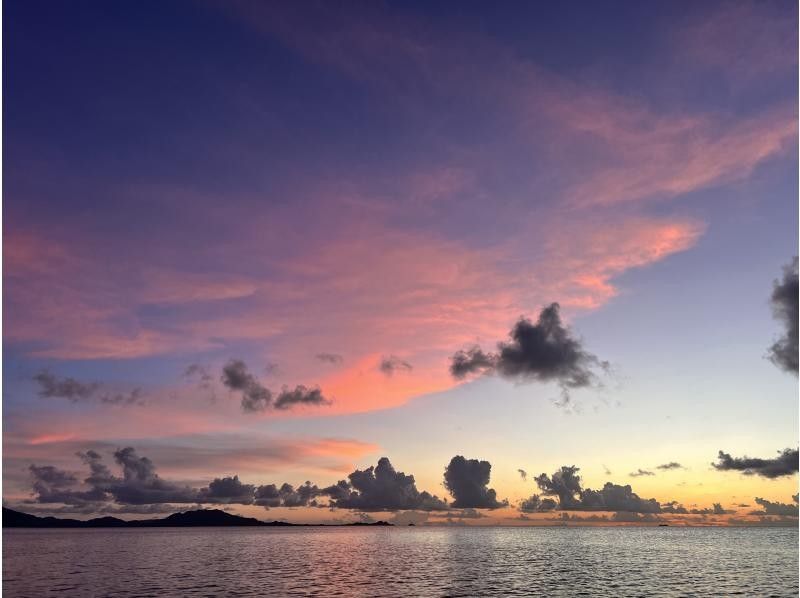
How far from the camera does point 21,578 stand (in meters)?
139

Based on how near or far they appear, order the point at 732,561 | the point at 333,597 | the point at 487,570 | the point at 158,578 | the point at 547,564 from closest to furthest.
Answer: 1. the point at 333,597
2. the point at 158,578
3. the point at 487,570
4. the point at 547,564
5. the point at 732,561

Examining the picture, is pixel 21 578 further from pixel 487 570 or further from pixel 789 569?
pixel 789 569

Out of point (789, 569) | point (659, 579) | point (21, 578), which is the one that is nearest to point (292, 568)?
point (21, 578)

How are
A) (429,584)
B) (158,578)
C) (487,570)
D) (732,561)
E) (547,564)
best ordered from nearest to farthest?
(429,584) → (158,578) → (487,570) → (547,564) → (732,561)

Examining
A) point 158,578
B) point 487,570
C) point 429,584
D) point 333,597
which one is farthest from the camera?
point 487,570

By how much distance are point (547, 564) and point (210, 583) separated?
314ft

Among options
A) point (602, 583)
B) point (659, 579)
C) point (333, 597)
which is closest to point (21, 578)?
point (333, 597)

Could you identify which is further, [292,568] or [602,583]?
[292,568]

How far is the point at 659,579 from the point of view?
130 meters

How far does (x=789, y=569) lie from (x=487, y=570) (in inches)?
3068

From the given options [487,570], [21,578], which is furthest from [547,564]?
[21,578]

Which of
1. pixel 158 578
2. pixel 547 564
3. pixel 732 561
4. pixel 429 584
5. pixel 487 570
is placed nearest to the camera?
pixel 429 584

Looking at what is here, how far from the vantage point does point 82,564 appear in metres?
181

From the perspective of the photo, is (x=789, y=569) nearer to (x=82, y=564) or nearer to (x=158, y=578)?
(x=158, y=578)
